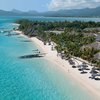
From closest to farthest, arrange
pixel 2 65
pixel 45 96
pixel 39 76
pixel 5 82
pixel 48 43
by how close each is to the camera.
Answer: pixel 45 96, pixel 5 82, pixel 39 76, pixel 2 65, pixel 48 43

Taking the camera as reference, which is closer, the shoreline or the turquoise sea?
the turquoise sea

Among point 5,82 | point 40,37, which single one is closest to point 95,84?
point 5,82

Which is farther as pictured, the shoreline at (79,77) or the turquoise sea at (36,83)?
the shoreline at (79,77)

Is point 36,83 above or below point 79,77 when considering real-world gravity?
below

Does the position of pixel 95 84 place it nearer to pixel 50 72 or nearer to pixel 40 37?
pixel 50 72

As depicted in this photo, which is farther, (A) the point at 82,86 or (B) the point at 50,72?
(B) the point at 50,72

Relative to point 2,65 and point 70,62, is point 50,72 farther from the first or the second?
point 2,65

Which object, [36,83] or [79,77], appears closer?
[36,83]

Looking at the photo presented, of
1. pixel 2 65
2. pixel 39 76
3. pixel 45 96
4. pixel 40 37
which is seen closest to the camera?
pixel 45 96

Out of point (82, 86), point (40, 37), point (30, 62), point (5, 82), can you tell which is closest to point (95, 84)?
point (82, 86)
